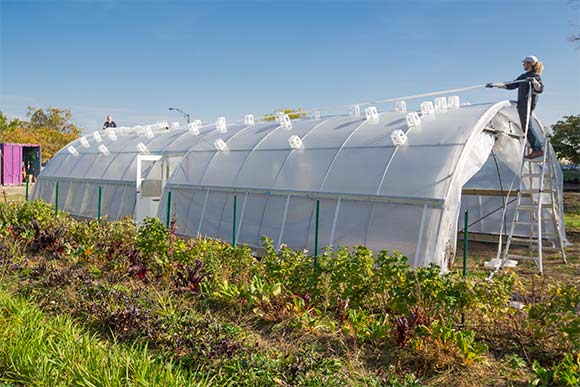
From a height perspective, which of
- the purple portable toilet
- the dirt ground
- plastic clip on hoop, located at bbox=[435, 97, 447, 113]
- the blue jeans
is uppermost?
plastic clip on hoop, located at bbox=[435, 97, 447, 113]

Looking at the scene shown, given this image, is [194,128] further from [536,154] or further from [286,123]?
[536,154]

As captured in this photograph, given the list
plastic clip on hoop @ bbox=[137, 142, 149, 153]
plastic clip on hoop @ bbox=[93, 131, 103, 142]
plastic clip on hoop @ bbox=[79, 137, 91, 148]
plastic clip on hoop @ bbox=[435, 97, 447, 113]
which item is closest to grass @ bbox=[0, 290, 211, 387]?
plastic clip on hoop @ bbox=[435, 97, 447, 113]

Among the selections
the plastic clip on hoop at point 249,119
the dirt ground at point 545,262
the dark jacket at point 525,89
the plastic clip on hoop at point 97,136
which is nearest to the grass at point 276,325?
the dirt ground at point 545,262

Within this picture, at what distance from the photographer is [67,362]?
424 centimetres

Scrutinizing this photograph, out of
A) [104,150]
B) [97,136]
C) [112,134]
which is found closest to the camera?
[104,150]

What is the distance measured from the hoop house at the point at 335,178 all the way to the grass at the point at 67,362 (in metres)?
5.57

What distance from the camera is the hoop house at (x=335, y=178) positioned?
920 centimetres

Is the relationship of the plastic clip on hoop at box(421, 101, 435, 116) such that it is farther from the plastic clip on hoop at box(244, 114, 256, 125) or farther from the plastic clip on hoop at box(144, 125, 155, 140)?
the plastic clip on hoop at box(144, 125, 155, 140)

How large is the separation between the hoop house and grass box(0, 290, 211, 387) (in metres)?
5.57

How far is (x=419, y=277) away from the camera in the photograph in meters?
5.54

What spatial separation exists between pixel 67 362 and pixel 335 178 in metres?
7.06

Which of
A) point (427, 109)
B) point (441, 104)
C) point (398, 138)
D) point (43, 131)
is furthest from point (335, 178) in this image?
point (43, 131)

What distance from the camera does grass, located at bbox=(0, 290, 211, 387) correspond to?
3900 millimetres

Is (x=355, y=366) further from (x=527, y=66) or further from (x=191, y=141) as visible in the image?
(x=191, y=141)
